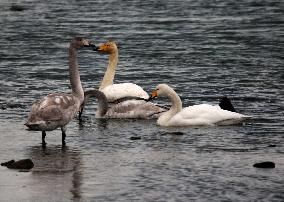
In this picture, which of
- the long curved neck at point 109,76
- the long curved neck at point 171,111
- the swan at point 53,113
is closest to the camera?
the swan at point 53,113

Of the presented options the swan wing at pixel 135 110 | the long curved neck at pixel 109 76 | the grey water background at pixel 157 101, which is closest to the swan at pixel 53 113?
the grey water background at pixel 157 101

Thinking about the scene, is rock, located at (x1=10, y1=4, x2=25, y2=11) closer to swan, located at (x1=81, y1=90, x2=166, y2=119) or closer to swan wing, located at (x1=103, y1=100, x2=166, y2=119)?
swan, located at (x1=81, y1=90, x2=166, y2=119)

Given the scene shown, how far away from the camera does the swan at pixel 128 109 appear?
2109 cm

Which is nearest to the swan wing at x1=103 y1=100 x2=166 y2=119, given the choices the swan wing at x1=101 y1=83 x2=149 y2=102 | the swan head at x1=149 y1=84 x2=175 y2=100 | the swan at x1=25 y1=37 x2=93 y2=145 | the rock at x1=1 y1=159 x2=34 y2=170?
the swan head at x1=149 y1=84 x2=175 y2=100

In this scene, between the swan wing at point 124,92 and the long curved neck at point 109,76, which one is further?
the long curved neck at point 109,76

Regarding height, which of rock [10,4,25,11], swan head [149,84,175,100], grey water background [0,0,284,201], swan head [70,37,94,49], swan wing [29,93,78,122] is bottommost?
rock [10,4,25,11]

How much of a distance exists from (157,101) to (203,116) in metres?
4.48

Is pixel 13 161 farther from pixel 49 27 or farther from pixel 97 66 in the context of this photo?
pixel 49 27

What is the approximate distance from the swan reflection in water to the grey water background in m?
0.02

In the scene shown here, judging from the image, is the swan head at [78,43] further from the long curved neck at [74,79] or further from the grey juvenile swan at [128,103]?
the grey juvenile swan at [128,103]

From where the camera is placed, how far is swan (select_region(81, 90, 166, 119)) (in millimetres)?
21094

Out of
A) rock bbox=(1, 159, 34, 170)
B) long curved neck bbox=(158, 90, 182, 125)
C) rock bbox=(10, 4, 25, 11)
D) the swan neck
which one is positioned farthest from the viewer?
rock bbox=(10, 4, 25, 11)

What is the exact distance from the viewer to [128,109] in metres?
21.3

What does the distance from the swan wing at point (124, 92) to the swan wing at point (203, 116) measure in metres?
2.75
